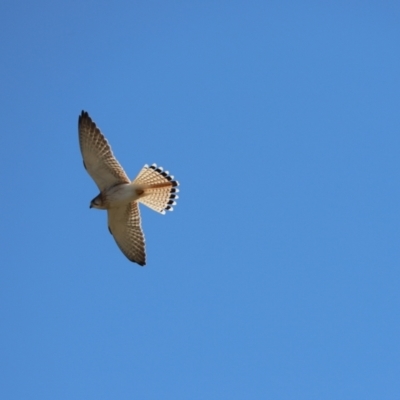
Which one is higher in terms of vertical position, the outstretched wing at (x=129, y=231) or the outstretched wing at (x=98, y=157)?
the outstretched wing at (x=98, y=157)

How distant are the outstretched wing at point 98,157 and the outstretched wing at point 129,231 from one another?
1.81 feet

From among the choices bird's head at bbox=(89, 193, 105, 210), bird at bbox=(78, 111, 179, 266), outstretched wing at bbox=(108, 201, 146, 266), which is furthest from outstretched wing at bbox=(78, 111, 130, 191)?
outstretched wing at bbox=(108, 201, 146, 266)

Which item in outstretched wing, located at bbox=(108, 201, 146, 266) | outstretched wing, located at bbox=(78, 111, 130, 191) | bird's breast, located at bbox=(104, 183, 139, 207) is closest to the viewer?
outstretched wing, located at bbox=(78, 111, 130, 191)

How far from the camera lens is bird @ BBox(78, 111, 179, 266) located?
15.0m

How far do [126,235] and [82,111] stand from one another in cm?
216

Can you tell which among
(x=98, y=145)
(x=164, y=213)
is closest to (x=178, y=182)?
(x=164, y=213)

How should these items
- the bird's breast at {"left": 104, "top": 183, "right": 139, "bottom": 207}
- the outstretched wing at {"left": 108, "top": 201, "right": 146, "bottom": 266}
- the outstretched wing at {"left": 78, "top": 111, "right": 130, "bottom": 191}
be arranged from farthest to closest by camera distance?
1. the outstretched wing at {"left": 108, "top": 201, "right": 146, "bottom": 266}
2. the bird's breast at {"left": 104, "top": 183, "right": 139, "bottom": 207}
3. the outstretched wing at {"left": 78, "top": 111, "right": 130, "bottom": 191}

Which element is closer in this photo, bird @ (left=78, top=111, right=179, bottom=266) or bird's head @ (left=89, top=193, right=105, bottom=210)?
bird @ (left=78, top=111, right=179, bottom=266)

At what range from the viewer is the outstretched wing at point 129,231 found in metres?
15.7

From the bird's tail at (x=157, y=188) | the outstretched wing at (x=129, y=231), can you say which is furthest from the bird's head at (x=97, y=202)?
the bird's tail at (x=157, y=188)

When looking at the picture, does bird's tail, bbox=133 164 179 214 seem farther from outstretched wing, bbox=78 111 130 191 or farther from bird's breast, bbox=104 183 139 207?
outstretched wing, bbox=78 111 130 191

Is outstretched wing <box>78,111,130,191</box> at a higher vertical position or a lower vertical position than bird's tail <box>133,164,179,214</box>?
lower

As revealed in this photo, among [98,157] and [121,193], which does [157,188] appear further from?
[98,157]

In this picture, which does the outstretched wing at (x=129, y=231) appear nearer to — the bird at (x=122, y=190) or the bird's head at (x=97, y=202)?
the bird at (x=122, y=190)
